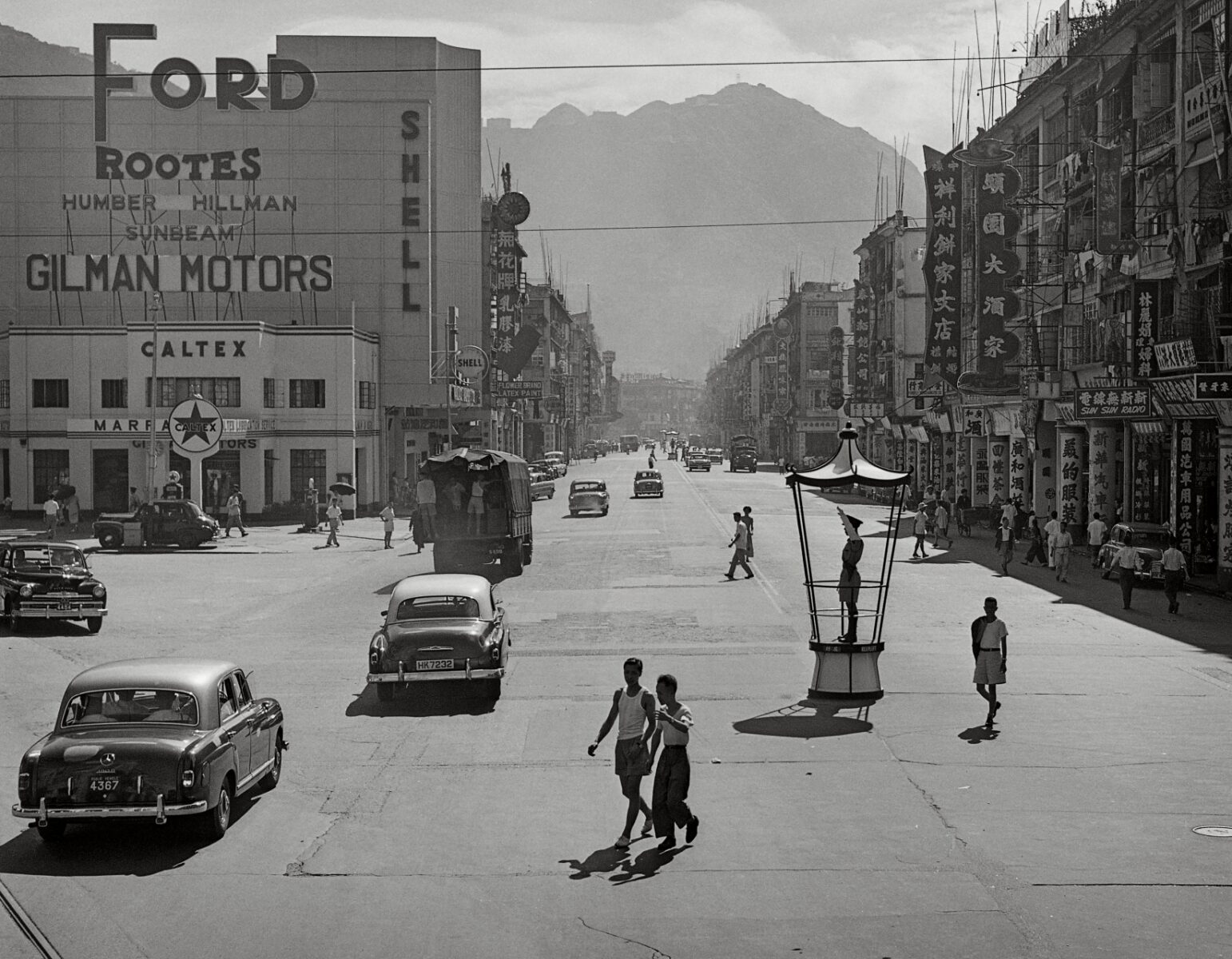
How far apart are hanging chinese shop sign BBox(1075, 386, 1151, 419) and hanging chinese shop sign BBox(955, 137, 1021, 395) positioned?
11407 mm

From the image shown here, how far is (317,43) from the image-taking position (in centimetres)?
8238

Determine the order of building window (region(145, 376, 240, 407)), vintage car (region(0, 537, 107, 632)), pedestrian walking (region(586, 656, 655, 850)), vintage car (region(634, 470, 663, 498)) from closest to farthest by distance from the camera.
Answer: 1. pedestrian walking (region(586, 656, 655, 850))
2. vintage car (region(0, 537, 107, 632))
3. building window (region(145, 376, 240, 407))
4. vintage car (region(634, 470, 663, 498))

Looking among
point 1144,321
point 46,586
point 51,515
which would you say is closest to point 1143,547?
point 1144,321

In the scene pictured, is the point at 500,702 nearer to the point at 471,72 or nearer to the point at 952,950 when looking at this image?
the point at 952,950

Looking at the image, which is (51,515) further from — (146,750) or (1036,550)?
(146,750)

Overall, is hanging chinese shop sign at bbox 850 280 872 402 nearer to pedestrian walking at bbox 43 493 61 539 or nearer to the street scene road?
pedestrian walking at bbox 43 493 61 539

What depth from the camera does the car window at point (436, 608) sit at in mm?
21844

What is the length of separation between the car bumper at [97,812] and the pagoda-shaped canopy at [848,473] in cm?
1059

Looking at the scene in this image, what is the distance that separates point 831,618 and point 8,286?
200 feet

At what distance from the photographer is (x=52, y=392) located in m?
67.6

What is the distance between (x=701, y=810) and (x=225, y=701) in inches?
191

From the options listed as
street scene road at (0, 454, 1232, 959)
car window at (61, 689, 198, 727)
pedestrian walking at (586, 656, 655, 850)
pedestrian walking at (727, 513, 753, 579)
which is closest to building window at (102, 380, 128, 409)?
pedestrian walking at (727, 513, 753, 579)

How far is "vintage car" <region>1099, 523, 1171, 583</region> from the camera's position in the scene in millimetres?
36562

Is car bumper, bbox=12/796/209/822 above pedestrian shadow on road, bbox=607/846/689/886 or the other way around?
above
